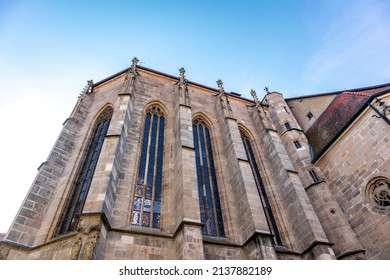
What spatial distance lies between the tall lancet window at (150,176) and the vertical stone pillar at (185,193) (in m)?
0.71

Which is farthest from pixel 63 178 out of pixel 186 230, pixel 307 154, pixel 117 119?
pixel 307 154

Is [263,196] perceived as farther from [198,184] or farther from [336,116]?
[336,116]

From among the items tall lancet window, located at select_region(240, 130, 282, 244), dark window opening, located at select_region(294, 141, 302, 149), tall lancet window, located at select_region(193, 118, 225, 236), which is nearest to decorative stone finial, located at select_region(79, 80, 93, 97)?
tall lancet window, located at select_region(193, 118, 225, 236)

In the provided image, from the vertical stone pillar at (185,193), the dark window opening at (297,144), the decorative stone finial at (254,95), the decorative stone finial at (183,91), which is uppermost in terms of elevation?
the decorative stone finial at (254,95)

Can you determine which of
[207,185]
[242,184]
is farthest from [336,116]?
[207,185]

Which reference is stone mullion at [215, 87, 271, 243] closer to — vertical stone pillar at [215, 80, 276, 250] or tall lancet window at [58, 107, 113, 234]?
vertical stone pillar at [215, 80, 276, 250]

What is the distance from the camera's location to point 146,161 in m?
9.95

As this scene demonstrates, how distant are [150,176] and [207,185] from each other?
7.67ft

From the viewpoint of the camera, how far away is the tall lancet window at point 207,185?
29.5 ft

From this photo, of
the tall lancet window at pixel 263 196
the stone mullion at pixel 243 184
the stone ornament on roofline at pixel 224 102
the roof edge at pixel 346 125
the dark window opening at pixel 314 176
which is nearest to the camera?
the stone mullion at pixel 243 184

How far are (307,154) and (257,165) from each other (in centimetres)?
278

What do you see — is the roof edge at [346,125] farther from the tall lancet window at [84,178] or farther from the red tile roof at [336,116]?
the tall lancet window at [84,178]

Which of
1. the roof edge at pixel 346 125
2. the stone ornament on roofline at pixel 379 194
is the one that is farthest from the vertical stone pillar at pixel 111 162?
the stone ornament on roofline at pixel 379 194

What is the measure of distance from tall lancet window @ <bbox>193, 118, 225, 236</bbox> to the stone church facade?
0.05 meters
